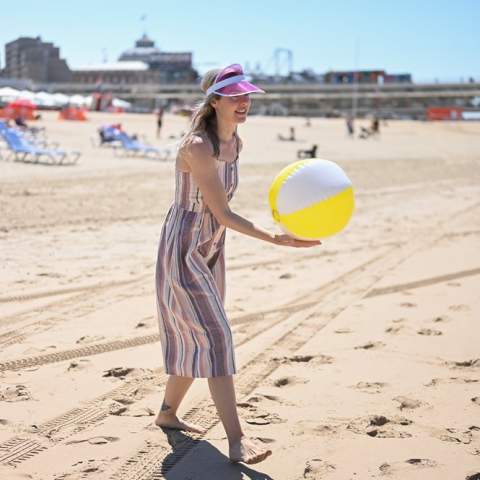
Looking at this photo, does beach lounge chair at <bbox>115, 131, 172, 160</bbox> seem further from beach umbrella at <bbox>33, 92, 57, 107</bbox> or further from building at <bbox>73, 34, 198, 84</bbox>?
building at <bbox>73, 34, 198, 84</bbox>

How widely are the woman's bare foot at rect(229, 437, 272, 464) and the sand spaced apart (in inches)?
1.9

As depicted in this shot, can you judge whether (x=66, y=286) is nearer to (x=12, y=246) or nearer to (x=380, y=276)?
(x=12, y=246)

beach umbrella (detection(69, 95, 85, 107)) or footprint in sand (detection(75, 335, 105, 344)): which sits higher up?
beach umbrella (detection(69, 95, 85, 107))

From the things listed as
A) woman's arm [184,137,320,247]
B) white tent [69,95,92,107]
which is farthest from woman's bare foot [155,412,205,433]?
white tent [69,95,92,107]

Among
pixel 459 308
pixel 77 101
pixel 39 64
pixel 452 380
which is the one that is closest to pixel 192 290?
pixel 452 380

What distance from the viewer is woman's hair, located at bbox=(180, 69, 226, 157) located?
319 cm

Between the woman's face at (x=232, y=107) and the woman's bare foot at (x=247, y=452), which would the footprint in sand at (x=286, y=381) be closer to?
the woman's bare foot at (x=247, y=452)

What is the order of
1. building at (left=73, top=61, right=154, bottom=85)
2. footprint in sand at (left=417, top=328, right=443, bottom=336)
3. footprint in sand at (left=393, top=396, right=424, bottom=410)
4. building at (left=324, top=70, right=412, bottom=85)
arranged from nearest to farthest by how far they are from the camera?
footprint in sand at (left=393, top=396, right=424, bottom=410) → footprint in sand at (left=417, top=328, right=443, bottom=336) → building at (left=324, top=70, right=412, bottom=85) → building at (left=73, top=61, right=154, bottom=85)

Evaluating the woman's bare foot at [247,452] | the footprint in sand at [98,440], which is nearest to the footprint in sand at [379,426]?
the woman's bare foot at [247,452]

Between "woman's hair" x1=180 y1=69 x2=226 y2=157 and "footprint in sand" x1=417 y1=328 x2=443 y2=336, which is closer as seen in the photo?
"woman's hair" x1=180 y1=69 x2=226 y2=157

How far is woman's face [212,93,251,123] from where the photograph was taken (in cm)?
320

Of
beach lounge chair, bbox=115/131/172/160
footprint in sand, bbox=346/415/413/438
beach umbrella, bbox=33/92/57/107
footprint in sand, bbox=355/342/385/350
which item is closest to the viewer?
footprint in sand, bbox=346/415/413/438

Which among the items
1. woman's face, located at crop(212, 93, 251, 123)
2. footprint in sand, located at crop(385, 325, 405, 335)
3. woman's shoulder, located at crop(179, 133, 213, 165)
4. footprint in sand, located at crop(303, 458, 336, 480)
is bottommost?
footprint in sand, located at crop(303, 458, 336, 480)

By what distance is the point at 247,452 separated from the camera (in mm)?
3221
